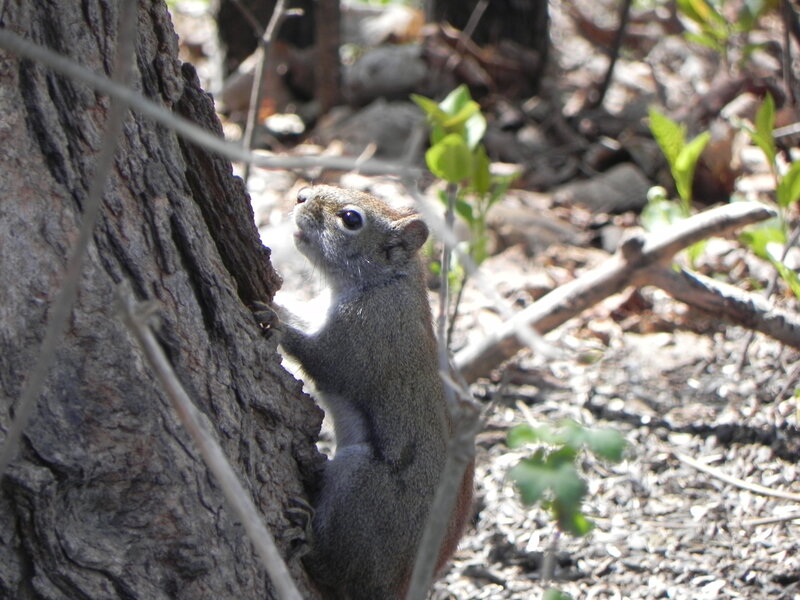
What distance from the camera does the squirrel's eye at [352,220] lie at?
4164 millimetres

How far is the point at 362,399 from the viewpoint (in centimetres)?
370

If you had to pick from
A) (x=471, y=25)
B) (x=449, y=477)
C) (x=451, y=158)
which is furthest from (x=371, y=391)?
(x=471, y=25)

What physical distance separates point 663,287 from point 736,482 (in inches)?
41.1

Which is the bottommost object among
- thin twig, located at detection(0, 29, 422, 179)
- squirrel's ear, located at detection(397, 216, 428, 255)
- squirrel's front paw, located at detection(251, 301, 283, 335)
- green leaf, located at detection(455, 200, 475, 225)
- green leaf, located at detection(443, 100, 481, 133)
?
thin twig, located at detection(0, 29, 422, 179)

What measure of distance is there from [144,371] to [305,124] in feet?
23.4

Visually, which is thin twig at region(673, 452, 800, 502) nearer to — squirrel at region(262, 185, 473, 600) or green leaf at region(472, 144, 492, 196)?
squirrel at region(262, 185, 473, 600)

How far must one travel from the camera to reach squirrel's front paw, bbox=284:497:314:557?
3.03 m

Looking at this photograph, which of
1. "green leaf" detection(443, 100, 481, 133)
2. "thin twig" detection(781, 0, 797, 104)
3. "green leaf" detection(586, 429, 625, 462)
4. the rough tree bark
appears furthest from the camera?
"thin twig" detection(781, 0, 797, 104)

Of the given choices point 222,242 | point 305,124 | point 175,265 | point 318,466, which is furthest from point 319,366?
point 305,124

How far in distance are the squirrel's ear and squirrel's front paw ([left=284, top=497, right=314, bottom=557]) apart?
1376 millimetres

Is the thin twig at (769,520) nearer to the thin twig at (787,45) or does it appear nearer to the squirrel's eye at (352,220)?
the squirrel's eye at (352,220)

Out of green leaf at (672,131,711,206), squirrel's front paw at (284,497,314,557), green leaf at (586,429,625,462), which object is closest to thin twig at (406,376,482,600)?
green leaf at (586,429,625,462)

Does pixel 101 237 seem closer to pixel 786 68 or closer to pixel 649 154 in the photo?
pixel 786 68

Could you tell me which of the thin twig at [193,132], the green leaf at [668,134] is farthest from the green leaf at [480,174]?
the thin twig at [193,132]
